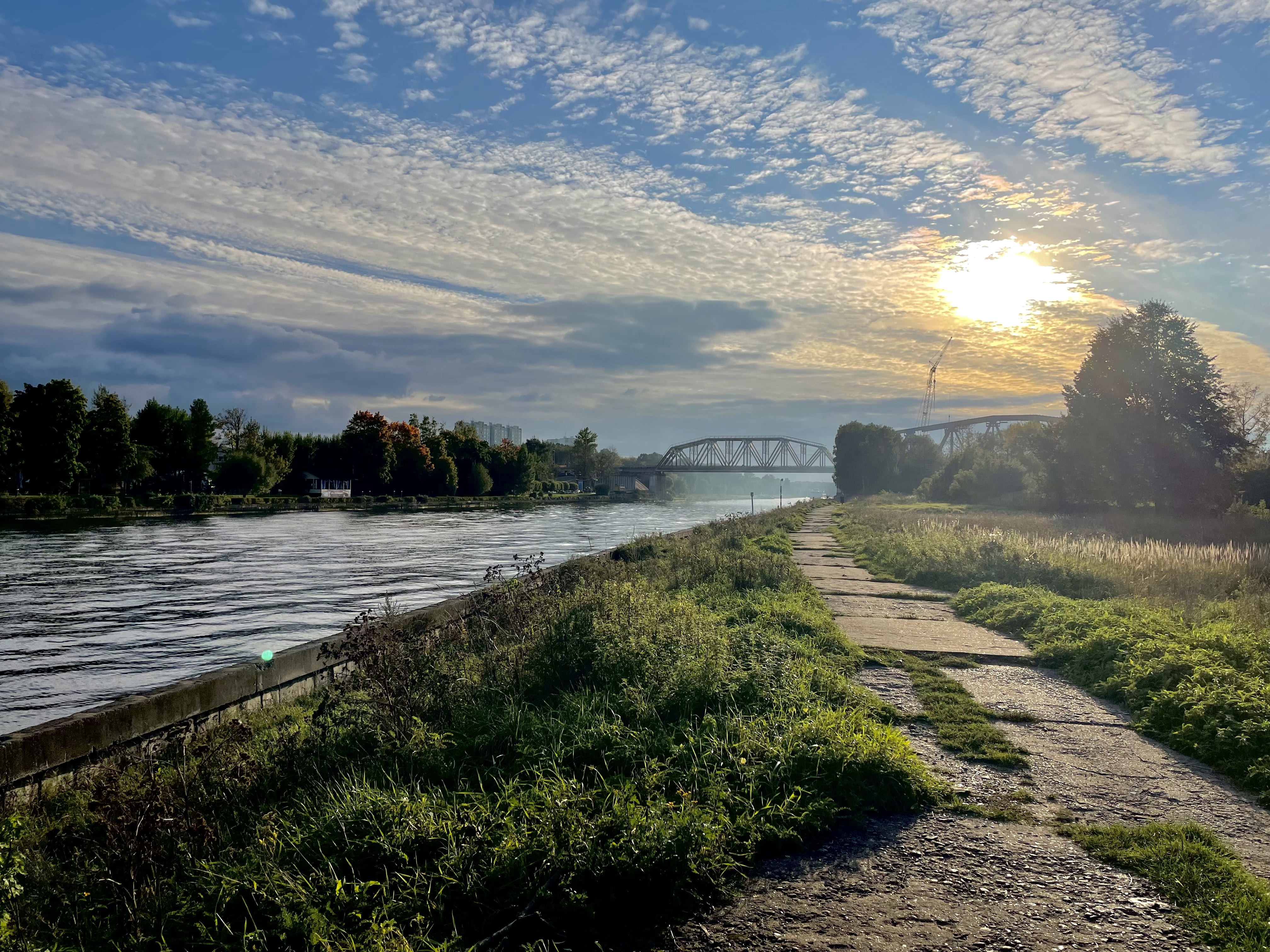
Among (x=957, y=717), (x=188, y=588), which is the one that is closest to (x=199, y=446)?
(x=188, y=588)

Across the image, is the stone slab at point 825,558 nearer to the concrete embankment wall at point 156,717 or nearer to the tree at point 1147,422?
the concrete embankment wall at point 156,717

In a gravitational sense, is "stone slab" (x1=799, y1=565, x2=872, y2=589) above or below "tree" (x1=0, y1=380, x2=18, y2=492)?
below

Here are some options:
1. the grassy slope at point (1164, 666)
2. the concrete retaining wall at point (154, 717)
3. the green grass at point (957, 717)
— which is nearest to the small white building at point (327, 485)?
the grassy slope at point (1164, 666)

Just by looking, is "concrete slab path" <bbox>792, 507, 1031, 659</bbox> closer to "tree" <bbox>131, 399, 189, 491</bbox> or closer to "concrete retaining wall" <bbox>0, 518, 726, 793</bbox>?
"concrete retaining wall" <bbox>0, 518, 726, 793</bbox>

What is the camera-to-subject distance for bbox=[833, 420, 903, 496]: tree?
132875 millimetres

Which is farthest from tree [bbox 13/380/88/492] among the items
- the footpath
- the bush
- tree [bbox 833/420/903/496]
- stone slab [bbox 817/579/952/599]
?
tree [bbox 833/420/903/496]

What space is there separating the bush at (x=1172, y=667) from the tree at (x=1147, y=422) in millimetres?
34715

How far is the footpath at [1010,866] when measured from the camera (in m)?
3.81

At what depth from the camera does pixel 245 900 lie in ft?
12.5

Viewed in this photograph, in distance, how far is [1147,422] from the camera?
44750 mm

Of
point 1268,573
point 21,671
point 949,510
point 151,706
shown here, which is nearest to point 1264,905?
point 151,706

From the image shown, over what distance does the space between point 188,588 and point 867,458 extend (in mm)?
122696

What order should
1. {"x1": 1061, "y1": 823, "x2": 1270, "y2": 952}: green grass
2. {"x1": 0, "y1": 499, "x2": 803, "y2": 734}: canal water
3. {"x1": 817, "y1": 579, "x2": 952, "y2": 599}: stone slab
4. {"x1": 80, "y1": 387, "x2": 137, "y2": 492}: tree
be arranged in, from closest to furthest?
{"x1": 1061, "y1": 823, "x2": 1270, "y2": 952}: green grass → {"x1": 0, "y1": 499, "x2": 803, "y2": 734}: canal water → {"x1": 817, "y1": 579, "x2": 952, "y2": 599}: stone slab → {"x1": 80, "y1": 387, "x2": 137, "y2": 492}: tree

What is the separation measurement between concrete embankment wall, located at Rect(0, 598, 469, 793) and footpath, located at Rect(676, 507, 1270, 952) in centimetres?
435
